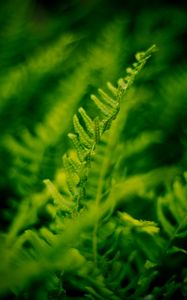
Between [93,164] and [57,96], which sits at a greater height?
[57,96]

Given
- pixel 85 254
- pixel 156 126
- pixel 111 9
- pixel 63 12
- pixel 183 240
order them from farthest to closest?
pixel 111 9 < pixel 63 12 < pixel 156 126 < pixel 183 240 < pixel 85 254

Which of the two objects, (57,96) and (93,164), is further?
(57,96)

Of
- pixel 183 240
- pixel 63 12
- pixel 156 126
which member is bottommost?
pixel 183 240

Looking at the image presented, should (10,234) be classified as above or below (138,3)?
below

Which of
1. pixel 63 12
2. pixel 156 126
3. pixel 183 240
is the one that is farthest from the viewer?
pixel 63 12

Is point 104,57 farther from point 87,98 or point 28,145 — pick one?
point 28,145

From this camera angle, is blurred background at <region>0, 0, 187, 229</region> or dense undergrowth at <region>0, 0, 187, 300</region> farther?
blurred background at <region>0, 0, 187, 229</region>

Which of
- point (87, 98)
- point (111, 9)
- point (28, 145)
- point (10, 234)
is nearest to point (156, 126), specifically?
point (87, 98)

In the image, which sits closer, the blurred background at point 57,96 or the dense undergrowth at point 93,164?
the dense undergrowth at point 93,164
